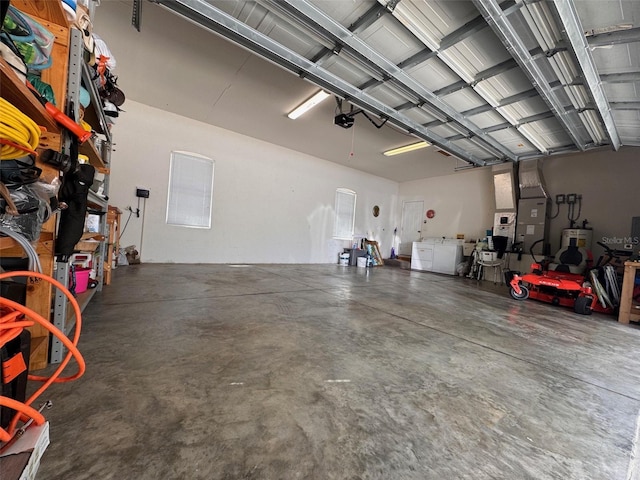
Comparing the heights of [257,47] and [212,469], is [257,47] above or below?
above

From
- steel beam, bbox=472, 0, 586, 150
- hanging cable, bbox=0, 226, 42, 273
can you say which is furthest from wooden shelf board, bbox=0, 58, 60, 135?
steel beam, bbox=472, 0, 586, 150

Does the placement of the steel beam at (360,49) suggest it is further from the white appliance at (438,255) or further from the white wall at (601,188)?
the white appliance at (438,255)

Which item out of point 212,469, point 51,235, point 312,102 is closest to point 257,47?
point 312,102

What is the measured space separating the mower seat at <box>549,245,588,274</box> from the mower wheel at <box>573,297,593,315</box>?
2.54 feet

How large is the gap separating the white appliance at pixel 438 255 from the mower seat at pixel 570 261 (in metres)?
2.54

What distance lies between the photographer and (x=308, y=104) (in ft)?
14.0

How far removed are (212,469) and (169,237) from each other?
550 cm

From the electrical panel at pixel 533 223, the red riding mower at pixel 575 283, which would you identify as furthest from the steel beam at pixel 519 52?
the electrical panel at pixel 533 223

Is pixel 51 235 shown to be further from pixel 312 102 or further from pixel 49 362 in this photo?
pixel 312 102

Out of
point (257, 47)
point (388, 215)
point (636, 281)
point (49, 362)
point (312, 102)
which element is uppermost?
point (312, 102)

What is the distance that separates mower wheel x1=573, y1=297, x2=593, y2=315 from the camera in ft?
12.0

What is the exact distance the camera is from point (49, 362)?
145cm

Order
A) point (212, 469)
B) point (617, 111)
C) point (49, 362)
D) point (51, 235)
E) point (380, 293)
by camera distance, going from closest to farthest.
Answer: point (212, 469)
point (51, 235)
point (49, 362)
point (617, 111)
point (380, 293)

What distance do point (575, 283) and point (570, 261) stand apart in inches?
32.1
